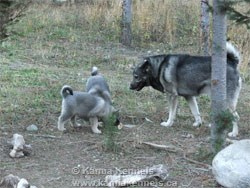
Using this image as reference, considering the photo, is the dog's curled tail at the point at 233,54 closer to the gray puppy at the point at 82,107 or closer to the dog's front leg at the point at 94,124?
the gray puppy at the point at 82,107

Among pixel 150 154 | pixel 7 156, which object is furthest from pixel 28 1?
pixel 150 154

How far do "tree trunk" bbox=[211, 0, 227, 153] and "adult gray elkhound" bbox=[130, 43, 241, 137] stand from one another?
6.30 ft

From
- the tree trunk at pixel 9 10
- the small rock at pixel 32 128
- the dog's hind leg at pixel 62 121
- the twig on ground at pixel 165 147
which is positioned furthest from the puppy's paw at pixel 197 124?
the tree trunk at pixel 9 10

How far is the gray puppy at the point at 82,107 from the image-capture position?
7.84 meters

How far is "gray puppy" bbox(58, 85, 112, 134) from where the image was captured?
25.7ft

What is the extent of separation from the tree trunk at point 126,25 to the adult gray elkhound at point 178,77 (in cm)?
673

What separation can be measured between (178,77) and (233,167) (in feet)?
11.5

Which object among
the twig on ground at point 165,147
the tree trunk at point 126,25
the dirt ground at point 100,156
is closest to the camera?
the dirt ground at point 100,156

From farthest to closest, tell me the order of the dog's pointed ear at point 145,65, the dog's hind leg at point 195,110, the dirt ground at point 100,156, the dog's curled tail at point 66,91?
the dog's pointed ear at point 145,65 < the dog's hind leg at point 195,110 < the dog's curled tail at point 66,91 < the dirt ground at point 100,156

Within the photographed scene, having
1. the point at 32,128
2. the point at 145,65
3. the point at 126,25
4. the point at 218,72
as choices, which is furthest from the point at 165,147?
the point at 126,25

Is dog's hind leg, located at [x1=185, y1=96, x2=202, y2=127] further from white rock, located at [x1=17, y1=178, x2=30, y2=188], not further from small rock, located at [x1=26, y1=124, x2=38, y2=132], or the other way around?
white rock, located at [x1=17, y1=178, x2=30, y2=188]

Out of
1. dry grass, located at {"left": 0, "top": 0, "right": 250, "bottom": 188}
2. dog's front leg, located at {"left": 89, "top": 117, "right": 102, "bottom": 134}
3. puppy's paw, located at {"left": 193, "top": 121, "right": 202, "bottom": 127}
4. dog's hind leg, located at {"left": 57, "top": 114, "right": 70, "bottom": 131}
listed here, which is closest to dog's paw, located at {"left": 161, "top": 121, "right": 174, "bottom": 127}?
dry grass, located at {"left": 0, "top": 0, "right": 250, "bottom": 188}

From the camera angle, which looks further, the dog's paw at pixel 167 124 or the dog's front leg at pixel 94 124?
the dog's paw at pixel 167 124

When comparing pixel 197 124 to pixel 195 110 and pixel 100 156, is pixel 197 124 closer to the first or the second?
pixel 195 110
